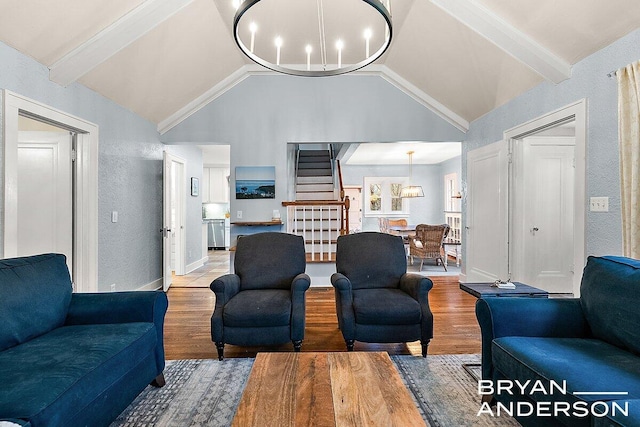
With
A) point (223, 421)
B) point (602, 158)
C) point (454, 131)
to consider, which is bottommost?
point (223, 421)

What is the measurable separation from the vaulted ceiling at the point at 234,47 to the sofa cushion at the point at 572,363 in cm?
→ 245

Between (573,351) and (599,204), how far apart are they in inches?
70.8

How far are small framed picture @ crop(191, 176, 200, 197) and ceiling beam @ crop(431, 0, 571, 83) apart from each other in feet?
16.8

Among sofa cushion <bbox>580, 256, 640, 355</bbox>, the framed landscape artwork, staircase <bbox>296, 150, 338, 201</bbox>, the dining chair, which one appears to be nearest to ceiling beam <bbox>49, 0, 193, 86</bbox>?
the framed landscape artwork

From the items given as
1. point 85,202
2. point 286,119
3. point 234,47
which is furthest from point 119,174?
point 286,119

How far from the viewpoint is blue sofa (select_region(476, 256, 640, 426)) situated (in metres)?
1.31

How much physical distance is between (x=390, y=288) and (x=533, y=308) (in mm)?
1276

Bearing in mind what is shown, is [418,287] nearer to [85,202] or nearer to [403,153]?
[85,202]

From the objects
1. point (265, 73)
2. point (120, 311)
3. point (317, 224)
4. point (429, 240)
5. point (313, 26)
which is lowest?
point (120, 311)

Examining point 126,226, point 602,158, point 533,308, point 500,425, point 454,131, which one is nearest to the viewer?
point 500,425

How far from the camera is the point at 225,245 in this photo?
970cm

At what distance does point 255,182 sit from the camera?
515 centimetres

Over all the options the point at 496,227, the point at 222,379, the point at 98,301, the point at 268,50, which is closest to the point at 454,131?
the point at 496,227

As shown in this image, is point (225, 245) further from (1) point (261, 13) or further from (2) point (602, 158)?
(2) point (602, 158)
